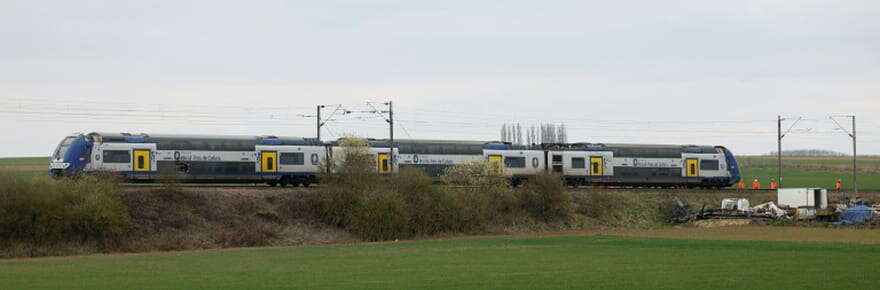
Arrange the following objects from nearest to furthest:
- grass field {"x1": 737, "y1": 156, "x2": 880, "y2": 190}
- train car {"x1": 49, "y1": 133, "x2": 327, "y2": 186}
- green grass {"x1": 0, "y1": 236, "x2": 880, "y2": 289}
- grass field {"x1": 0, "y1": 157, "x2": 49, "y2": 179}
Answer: green grass {"x1": 0, "y1": 236, "x2": 880, "y2": 289}
grass field {"x1": 0, "y1": 157, "x2": 49, "y2": 179}
train car {"x1": 49, "y1": 133, "x2": 327, "y2": 186}
grass field {"x1": 737, "y1": 156, "x2": 880, "y2": 190}

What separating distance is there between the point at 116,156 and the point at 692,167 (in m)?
42.4

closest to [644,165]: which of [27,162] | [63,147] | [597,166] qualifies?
[597,166]

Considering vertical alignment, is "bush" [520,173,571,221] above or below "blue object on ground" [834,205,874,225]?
above

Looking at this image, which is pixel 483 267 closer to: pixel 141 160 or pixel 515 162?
pixel 141 160

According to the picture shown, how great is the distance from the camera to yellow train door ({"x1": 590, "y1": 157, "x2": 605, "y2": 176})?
239 ft

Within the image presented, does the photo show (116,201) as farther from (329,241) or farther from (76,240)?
(329,241)

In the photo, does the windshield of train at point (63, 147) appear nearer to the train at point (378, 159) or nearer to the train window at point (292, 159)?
the train at point (378, 159)

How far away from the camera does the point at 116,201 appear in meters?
50.3

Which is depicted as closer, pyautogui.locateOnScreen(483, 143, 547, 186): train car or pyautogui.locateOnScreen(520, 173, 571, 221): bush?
pyautogui.locateOnScreen(520, 173, 571, 221): bush

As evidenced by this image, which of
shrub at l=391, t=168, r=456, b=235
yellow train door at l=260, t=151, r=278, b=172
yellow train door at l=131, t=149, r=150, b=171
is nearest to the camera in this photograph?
yellow train door at l=131, t=149, r=150, b=171

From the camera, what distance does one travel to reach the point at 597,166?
239ft

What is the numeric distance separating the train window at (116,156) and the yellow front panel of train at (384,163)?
16.2m

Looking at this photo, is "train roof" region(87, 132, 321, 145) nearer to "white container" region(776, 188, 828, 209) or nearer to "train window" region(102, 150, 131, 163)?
"train window" region(102, 150, 131, 163)

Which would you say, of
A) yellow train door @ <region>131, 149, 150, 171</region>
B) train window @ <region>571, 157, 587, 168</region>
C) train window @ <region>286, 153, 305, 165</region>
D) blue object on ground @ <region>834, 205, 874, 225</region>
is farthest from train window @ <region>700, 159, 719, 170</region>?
yellow train door @ <region>131, 149, 150, 171</region>
